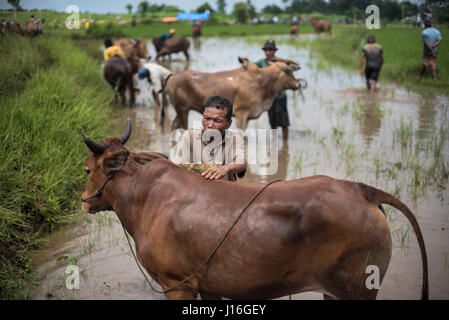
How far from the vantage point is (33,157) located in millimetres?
5180

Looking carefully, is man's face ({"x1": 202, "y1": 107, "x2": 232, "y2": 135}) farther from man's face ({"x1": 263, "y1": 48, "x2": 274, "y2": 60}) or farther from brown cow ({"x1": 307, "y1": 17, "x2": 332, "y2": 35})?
brown cow ({"x1": 307, "y1": 17, "x2": 332, "y2": 35})

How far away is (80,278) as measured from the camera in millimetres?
3916

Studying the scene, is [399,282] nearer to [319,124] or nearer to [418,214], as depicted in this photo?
[418,214]

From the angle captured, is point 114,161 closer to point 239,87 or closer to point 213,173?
point 213,173

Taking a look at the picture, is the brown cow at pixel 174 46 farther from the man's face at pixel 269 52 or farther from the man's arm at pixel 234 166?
the man's arm at pixel 234 166

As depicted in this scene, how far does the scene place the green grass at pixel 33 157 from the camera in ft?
13.6

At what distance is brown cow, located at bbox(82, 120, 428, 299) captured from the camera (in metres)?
2.45

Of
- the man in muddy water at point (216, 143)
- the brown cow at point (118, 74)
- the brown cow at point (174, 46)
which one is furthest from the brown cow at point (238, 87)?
the brown cow at point (174, 46)

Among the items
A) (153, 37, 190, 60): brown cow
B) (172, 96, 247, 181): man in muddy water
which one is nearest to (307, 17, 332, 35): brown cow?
(153, 37, 190, 60): brown cow

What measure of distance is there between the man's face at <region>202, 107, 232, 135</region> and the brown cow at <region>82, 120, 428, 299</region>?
0.55m

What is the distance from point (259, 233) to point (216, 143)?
40.6 inches

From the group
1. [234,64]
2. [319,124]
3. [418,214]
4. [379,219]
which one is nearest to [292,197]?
[379,219]

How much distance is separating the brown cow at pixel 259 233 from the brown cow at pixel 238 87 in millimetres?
4827
